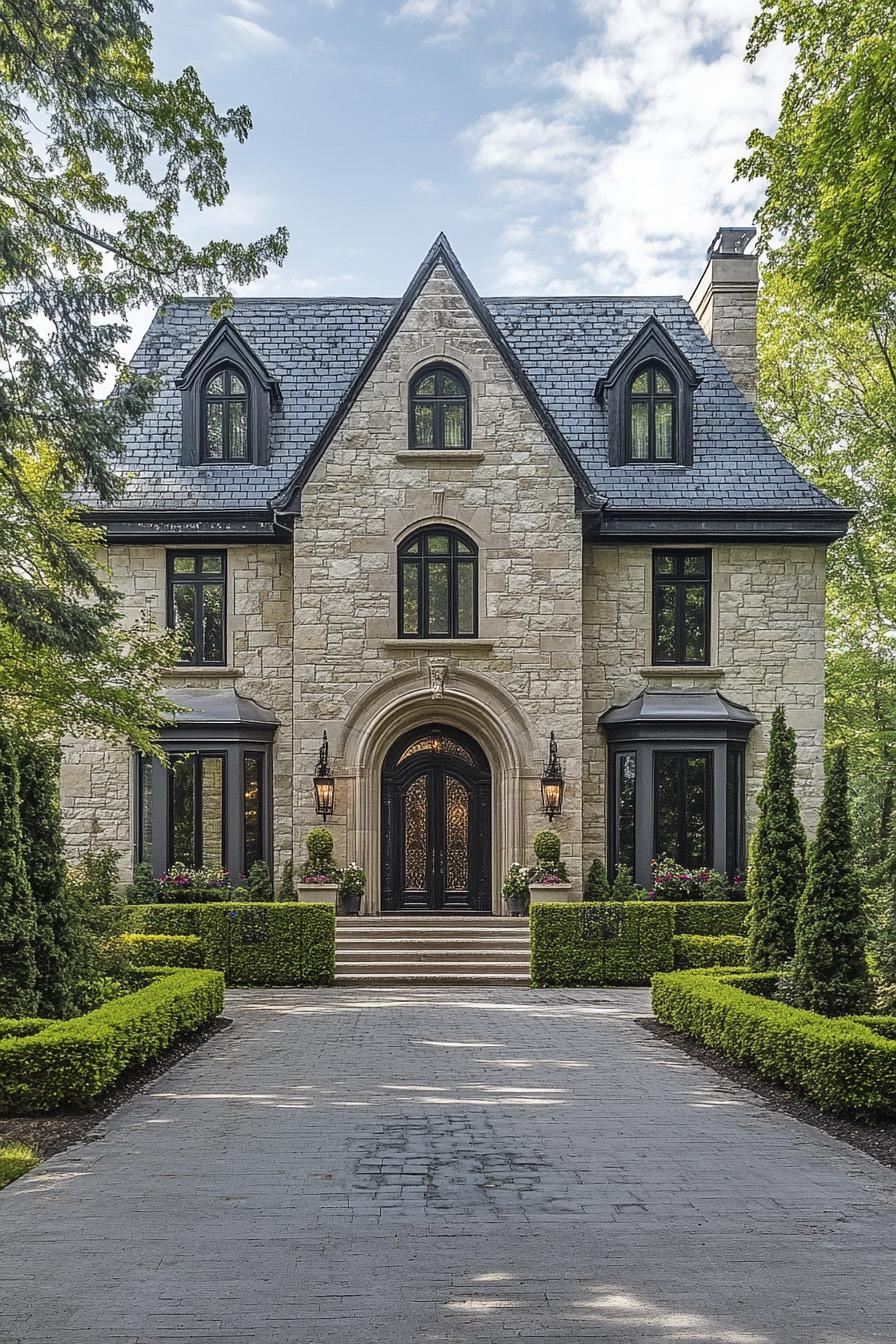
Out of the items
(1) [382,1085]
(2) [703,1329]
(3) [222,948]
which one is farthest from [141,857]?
(2) [703,1329]

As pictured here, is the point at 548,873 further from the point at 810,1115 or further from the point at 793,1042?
the point at 810,1115

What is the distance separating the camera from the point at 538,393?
2120 cm

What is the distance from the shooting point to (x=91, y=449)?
37.3 feet

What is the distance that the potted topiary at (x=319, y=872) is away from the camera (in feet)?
58.1

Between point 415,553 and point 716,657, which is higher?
point 415,553

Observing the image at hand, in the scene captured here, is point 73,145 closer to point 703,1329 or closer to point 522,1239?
point 522,1239

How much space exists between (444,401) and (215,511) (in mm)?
4423

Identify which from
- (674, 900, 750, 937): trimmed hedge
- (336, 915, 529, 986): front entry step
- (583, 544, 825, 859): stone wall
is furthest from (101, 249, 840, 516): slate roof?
(336, 915, 529, 986): front entry step

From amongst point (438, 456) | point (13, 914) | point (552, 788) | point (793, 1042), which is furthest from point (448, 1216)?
point (438, 456)

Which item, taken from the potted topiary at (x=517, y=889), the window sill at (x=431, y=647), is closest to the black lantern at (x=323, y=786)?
the window sill at (x=431, y=647)

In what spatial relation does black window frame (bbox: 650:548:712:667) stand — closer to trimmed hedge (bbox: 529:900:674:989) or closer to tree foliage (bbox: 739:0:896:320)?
trimmed hedge (bbox: 529:900:674:989)

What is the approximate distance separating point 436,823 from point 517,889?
225 centimetres

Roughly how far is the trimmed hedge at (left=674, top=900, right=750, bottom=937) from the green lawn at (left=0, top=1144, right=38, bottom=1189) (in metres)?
11.4

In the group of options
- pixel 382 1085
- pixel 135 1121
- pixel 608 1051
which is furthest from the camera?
pixel 608 1051
